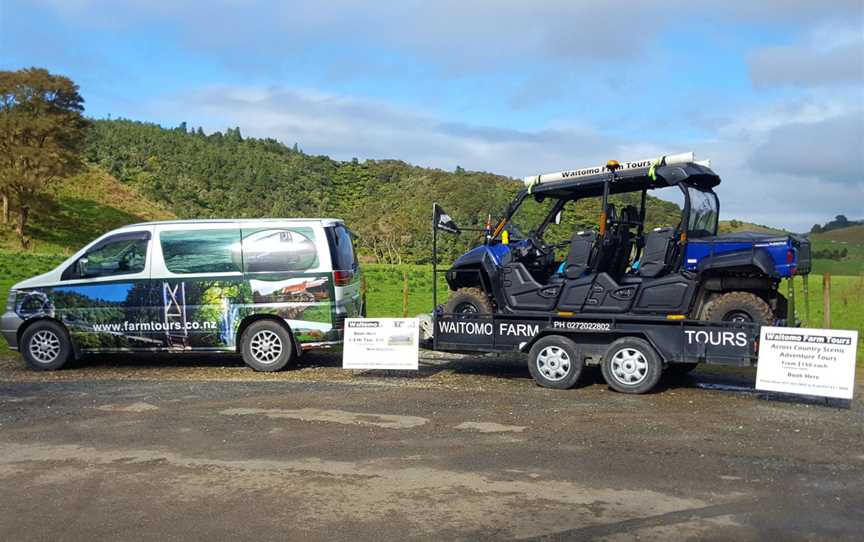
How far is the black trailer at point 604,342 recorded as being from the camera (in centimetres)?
930

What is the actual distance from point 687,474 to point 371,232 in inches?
1963

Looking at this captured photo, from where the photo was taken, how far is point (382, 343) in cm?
1109

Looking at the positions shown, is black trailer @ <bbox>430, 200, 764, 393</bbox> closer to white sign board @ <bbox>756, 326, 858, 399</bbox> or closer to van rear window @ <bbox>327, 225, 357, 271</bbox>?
white sign board @ <bbox>756, 326, 858, 399</bbox>

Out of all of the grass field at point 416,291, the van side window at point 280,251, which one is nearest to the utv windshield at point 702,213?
the grass field at point 416,291

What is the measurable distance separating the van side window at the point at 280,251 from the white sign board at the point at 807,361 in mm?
6108

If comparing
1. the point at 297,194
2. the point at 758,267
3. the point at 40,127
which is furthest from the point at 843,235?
the point at 297,194

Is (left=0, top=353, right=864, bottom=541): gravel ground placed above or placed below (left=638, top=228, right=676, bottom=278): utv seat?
below

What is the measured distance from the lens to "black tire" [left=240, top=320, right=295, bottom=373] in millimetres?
11680

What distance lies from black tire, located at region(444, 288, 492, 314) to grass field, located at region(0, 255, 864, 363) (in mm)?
4204

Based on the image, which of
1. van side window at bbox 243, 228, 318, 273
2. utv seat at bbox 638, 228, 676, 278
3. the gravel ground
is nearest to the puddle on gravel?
the gravel ground

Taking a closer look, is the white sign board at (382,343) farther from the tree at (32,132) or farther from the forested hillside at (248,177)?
the forested hillside at (248,177)

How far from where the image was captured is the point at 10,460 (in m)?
6.91

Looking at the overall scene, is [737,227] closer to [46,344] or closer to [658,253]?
[658,253]

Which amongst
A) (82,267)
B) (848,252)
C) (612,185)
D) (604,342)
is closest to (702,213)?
(612,185)
